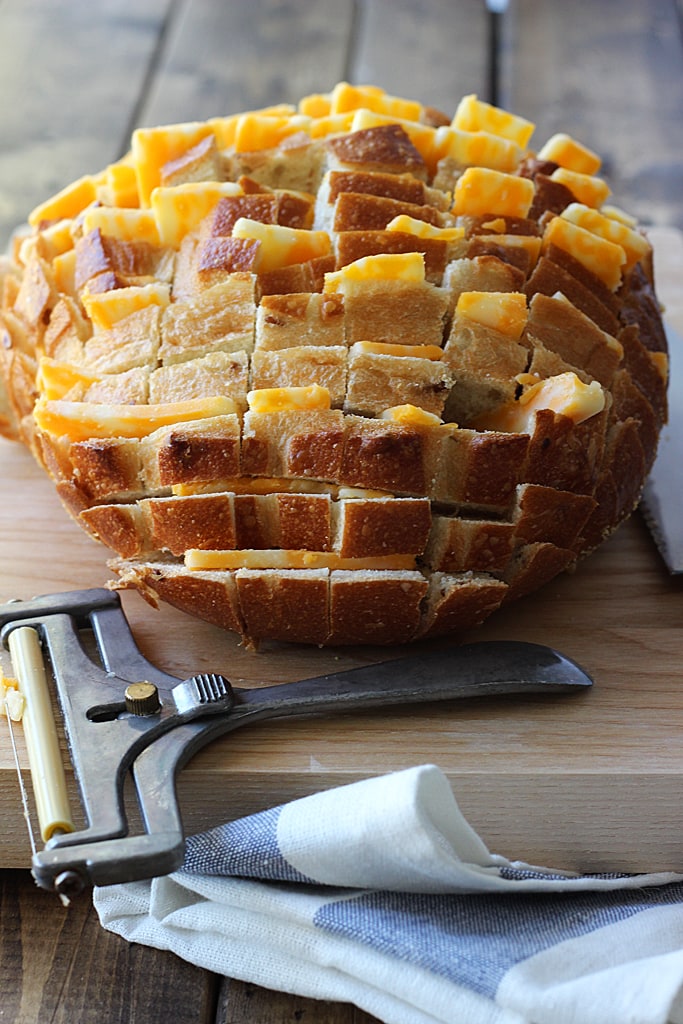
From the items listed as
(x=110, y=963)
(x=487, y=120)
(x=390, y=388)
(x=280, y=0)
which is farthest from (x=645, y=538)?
(x=280, y=0)

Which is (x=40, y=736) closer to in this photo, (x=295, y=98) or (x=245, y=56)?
(x=295, y=98)

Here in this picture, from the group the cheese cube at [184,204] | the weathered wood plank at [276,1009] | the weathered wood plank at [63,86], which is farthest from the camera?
the weathered wood plank at [63,86]

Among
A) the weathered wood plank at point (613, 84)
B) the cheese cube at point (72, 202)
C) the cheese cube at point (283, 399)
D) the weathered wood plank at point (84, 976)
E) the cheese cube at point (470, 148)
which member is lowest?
the weathered wood plank at point (84, 976)

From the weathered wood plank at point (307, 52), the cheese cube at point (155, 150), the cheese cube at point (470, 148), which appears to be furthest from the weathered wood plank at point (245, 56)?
the cheese cube at point (470, 148)

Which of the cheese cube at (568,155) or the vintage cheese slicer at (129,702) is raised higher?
the cheese cube at (568,155)

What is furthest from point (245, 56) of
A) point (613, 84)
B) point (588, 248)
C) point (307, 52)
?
point (588, 248)

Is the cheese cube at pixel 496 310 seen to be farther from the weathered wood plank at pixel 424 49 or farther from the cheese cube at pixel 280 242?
the weathered wood plank at pixel 424 49
